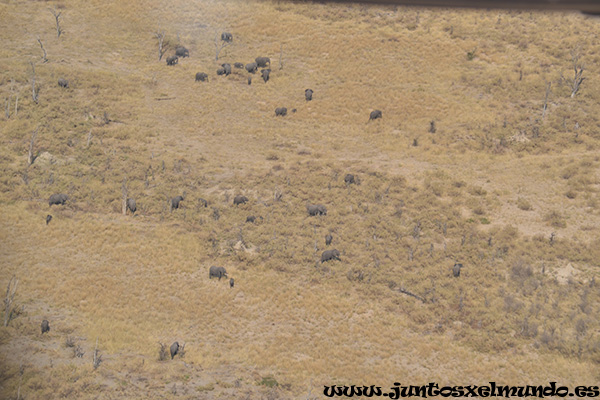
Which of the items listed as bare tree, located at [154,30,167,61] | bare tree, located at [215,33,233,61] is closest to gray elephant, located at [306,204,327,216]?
bare tree, located at [215,33,233,61]

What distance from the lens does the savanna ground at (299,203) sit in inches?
929

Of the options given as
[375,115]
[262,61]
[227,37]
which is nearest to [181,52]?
[227,37]

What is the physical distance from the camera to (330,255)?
31.2 m

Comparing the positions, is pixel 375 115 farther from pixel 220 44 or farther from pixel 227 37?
pixel 227 37

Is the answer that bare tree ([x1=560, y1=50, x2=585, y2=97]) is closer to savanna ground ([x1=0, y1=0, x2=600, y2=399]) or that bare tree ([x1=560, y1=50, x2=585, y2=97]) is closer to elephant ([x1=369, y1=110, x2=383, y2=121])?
savanna ground ([x1=0, y1=0, x2=600, y2=399])

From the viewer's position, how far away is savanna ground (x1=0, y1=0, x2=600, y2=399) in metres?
23.6

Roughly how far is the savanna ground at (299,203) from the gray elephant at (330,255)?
0.82 m

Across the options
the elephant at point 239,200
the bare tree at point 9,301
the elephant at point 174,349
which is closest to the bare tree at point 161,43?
the elephant at point 239,200

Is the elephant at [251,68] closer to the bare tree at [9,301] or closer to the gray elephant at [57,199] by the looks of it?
the gray elephant at [57,199]

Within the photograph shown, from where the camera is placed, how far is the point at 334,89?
175 ft

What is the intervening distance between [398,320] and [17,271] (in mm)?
19676

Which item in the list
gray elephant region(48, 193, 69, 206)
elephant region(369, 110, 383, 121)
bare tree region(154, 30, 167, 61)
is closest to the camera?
gray elephant region(48, 193, 69, 206)

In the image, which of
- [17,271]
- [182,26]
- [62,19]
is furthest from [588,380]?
[62,19]

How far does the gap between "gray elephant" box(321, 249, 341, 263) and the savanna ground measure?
816 millimetres
